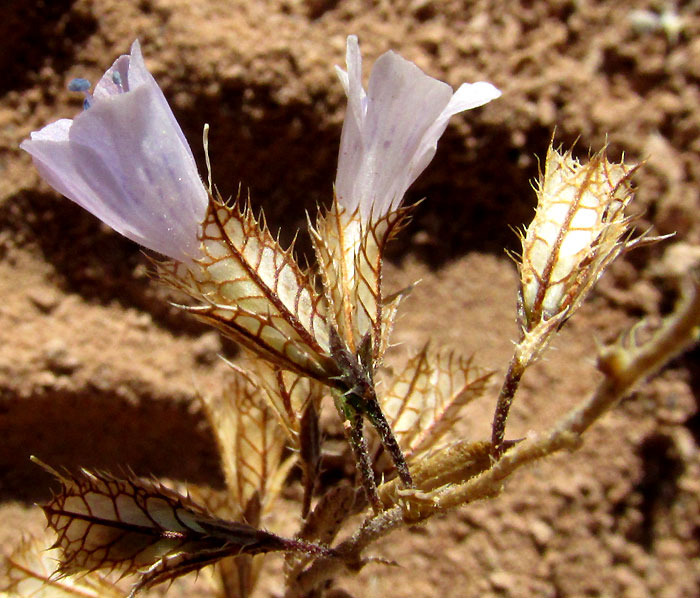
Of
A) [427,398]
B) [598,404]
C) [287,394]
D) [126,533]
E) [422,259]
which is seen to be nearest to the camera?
[598,404]

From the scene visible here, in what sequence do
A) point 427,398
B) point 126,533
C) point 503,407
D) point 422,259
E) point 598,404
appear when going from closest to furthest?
point 598,404
point 503,407
point 126,533
point 427,398
point 422,259

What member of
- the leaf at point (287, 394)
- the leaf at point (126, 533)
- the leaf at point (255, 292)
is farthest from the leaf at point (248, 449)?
the leaf at point (255, 292)

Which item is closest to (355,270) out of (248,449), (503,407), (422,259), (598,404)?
(503,407)

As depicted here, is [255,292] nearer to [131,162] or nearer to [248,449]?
[131,162]

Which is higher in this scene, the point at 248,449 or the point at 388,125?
the point at 388,125

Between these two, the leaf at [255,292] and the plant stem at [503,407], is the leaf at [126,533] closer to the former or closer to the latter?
the leaf at [255,292]

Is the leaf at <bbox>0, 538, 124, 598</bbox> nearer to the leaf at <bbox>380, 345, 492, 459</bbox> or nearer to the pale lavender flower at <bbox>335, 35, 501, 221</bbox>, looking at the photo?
the leaf at <bbox>380, 345, 492, 459</bbox>

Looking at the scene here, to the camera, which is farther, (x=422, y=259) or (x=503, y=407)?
(x=422, y=259)
